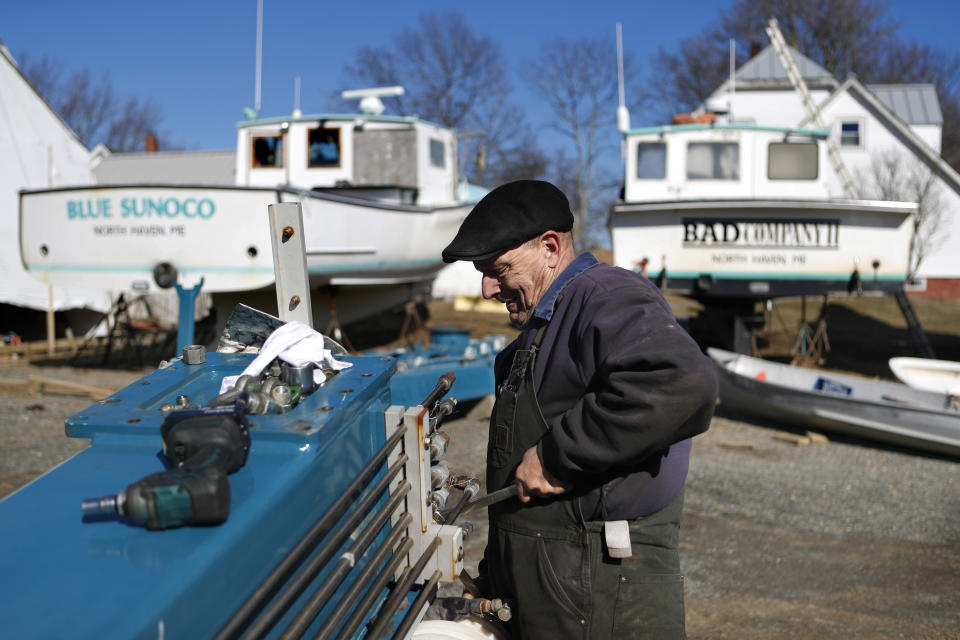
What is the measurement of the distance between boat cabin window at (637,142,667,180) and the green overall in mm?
9401

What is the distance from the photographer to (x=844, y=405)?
288 inches

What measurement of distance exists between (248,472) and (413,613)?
62 cm

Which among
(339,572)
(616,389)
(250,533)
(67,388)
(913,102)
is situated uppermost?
(913,102)

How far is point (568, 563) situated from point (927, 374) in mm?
8540

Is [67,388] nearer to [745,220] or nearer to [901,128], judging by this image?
[745,220]

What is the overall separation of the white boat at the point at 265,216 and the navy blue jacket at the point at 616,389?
7.20m

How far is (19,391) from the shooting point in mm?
8852

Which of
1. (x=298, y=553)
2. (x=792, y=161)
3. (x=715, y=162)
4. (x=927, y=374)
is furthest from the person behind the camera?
(x=792, y=161)

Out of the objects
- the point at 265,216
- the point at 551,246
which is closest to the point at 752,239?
the point at 265,216

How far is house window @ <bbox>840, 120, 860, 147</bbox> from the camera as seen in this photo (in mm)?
24562

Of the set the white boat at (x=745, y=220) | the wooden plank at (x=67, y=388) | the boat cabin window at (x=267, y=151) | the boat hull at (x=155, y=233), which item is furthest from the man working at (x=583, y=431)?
the boat cabin window at (x=267, y=151)

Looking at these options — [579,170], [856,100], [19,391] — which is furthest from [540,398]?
[579,170]

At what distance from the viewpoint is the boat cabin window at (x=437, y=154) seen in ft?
41.5

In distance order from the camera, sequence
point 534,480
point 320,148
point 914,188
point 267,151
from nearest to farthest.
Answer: point 534,480 → point 320,148 → point 267,151 → point 914,188
